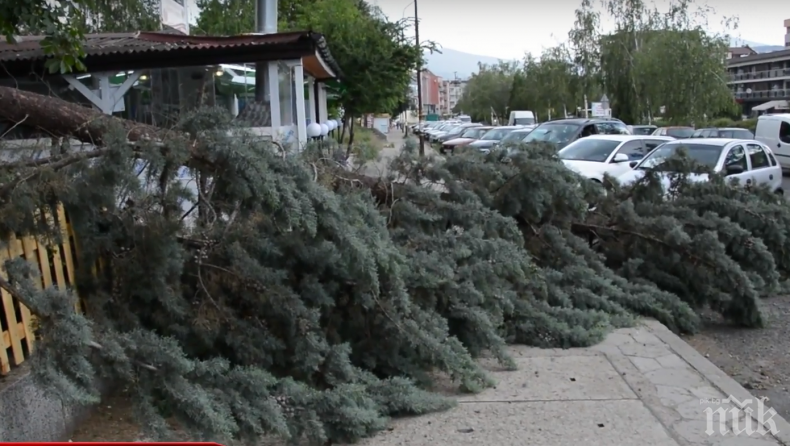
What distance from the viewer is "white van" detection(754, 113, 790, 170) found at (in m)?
24.9

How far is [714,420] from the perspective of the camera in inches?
191

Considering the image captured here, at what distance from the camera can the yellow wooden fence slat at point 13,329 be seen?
13.8 feet

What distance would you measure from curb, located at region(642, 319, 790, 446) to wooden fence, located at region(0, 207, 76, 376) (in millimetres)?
4374

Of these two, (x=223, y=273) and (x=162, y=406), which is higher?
(x=223, y=273)

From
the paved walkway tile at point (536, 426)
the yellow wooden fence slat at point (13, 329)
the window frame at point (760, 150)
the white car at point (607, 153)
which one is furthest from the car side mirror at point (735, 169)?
the yellow wooden fence slat at point (13, 329)

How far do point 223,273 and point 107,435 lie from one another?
1.17 metres

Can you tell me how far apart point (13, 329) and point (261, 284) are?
1.42 metres

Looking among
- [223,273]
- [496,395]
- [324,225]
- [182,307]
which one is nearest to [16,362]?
[182,307]

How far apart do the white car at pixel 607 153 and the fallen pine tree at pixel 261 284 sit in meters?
8.14

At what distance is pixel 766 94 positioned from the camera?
85.6 meters

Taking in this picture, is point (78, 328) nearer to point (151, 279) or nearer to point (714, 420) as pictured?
point (151, 279)

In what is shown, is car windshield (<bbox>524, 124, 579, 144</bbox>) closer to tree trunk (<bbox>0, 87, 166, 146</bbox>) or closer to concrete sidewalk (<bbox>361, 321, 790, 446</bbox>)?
concrete sidewalk (<bbox>361, 321, 790, 446</bbox>)

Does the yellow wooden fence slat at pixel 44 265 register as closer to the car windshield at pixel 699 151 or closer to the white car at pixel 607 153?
the car windshield at pixel 699 151

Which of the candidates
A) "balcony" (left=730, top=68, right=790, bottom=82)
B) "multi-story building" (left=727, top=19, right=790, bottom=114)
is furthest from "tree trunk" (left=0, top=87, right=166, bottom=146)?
"balcony" (left=730, top=68, right=790, bottom=82)
